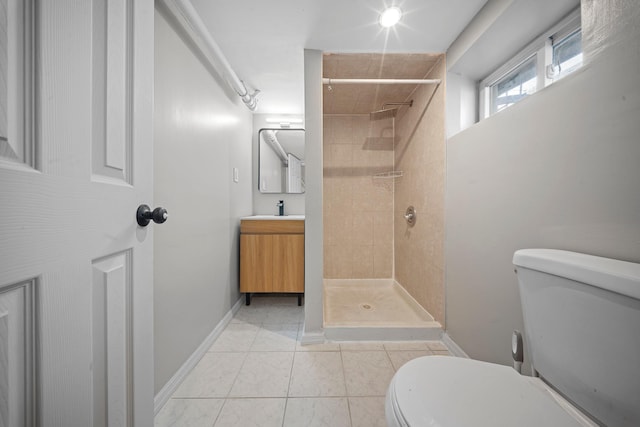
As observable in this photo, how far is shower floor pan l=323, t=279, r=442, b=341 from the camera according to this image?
1.55 m

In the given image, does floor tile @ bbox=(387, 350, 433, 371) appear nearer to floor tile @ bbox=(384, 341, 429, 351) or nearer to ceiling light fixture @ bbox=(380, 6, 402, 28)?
floor tile @ bbox=(384, 341, 429, 351)

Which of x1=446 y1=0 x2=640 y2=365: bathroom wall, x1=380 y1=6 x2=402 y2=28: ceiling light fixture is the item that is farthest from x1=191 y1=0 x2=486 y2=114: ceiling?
x1=446 y1=0 x2=640 y2=365: bathroom wall

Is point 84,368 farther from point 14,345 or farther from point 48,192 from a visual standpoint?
point 48,192

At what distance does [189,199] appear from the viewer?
4.20 ft

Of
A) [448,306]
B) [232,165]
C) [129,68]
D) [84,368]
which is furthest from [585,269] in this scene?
[232,165]

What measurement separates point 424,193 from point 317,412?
1.54 meters

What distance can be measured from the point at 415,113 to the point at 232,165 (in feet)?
5.27

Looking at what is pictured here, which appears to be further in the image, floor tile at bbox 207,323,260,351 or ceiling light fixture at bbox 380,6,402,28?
floor tile at bbox 207,323,260,351

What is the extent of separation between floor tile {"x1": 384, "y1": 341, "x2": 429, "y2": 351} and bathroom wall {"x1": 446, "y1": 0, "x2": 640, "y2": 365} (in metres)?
0.23

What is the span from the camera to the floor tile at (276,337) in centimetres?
150

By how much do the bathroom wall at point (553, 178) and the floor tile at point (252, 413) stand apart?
1043 mm

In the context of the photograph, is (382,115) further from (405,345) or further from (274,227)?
(405,345)

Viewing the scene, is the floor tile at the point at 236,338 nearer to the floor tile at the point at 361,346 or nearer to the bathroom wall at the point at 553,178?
the floor tile at the point at 361,346

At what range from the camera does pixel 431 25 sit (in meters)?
1.31
